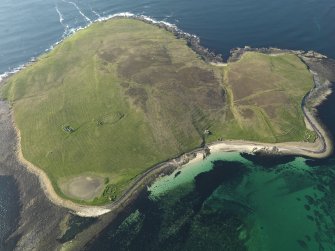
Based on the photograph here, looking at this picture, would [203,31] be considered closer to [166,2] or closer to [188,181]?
[166,2]

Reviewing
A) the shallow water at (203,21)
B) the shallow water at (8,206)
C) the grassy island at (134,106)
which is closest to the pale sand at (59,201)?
the grassy island at (134,106)

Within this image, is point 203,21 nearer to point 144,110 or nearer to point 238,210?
point 144,110

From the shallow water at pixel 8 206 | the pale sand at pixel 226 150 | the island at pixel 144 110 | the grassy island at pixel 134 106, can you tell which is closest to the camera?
the shallow water at pixel 8 206

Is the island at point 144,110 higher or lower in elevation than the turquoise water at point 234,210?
higher

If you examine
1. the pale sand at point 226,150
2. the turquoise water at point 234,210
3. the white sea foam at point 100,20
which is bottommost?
the turquoise water at point 234,210

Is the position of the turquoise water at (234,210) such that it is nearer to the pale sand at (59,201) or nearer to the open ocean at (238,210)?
the open ocean at (238,210)

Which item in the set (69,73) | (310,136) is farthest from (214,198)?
(69,73)

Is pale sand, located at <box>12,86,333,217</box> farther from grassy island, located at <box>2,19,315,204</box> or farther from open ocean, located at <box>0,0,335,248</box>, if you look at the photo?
open ocean, located at <box>0,0,335,248</box>

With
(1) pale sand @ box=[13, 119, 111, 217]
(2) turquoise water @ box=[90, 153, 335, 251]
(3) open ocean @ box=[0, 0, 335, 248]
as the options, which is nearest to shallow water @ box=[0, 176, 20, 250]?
(3) open ocean @ box=[0, 0, 335, 248]
